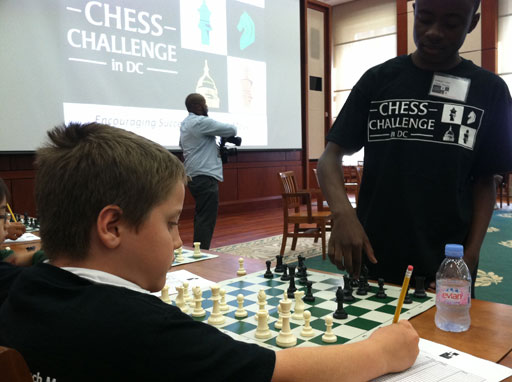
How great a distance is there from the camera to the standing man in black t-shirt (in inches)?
50.8

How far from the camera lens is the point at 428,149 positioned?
4.33 ft

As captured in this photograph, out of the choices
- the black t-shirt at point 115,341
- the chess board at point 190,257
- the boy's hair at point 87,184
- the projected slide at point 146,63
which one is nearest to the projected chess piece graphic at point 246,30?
the projected slide at point 146,63

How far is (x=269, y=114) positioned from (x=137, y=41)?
2562mm

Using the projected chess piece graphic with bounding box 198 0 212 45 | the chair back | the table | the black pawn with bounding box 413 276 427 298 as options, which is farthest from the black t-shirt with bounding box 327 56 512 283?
the projected chess piece graphic with bounding box 198 0 212 45

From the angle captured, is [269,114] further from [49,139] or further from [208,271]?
[49,139]

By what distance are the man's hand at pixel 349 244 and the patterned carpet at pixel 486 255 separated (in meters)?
2.31

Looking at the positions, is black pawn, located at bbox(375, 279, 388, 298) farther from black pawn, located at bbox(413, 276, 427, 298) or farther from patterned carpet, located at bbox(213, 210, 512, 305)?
patterned carpet, located at bbox(213, 210, 512, 305)

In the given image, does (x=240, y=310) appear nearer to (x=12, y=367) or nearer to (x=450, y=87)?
(x=12, y=367)

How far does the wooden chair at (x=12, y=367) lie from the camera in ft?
1.72

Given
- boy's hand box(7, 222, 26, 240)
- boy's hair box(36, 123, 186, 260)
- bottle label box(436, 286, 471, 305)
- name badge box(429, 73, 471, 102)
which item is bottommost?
boy's hand box(7, 222, 26, 240)

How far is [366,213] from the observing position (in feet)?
4.72

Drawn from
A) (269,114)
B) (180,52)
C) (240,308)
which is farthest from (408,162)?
(269,114)

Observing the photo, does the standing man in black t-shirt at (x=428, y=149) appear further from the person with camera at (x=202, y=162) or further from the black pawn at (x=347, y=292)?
the person with camera at (x=202, y=162)

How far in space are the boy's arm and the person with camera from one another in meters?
3.27
